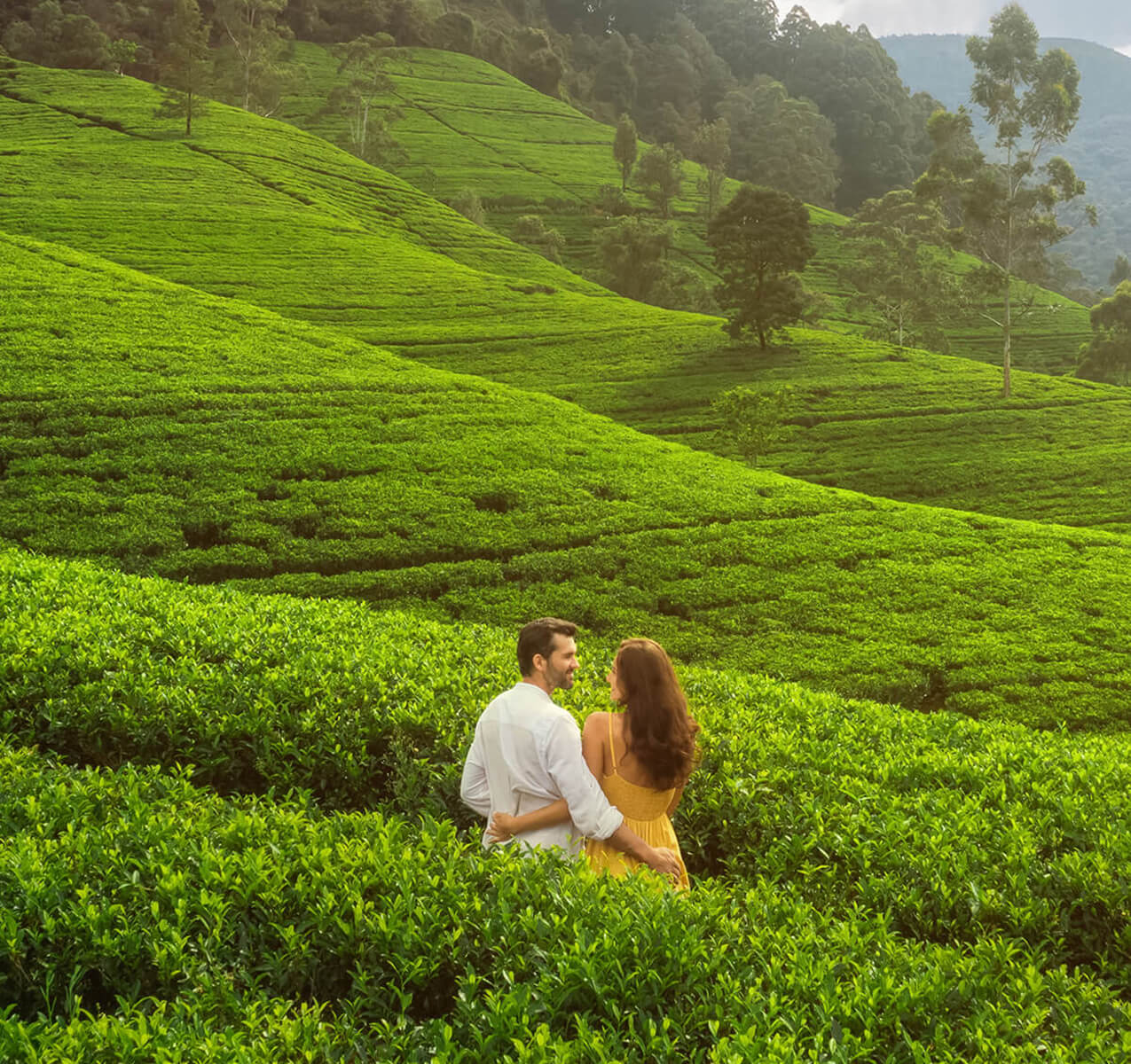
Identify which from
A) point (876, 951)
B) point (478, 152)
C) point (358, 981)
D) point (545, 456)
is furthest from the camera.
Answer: point (478, 152)

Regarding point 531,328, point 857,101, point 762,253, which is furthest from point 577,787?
point 857,101

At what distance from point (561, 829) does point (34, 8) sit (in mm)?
121175

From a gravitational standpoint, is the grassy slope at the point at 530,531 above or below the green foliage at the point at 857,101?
below

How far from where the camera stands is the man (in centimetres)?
525

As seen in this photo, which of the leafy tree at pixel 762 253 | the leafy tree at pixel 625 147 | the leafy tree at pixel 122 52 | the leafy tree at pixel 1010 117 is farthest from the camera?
the leafy tree at pixel 625 147

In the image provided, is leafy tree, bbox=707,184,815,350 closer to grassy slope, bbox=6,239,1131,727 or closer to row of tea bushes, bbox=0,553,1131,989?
grassy slope, bbox=6,239,1131,727

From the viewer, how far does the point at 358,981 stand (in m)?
4.21

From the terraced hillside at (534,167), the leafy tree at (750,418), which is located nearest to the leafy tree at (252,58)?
the terraced hillside at (534,167)

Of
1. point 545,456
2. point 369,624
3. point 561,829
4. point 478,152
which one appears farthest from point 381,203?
point 561,829

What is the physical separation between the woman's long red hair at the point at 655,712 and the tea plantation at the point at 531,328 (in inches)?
1299

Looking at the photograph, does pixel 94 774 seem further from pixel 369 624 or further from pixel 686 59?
pixel 686 59

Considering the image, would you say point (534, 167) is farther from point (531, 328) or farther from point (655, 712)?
point (655, 712)

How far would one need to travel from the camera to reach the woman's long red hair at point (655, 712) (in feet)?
17.7

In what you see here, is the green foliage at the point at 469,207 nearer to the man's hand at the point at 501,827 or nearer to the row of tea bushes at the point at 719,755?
the row of tea bushes at the point at 719,755
